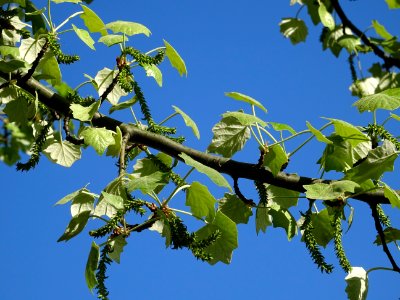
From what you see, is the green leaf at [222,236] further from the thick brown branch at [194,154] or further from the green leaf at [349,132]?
the green leaf at [349,132]

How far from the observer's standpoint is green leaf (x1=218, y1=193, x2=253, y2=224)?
194cm

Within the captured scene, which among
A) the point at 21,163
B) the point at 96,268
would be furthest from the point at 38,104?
the point at 96,268

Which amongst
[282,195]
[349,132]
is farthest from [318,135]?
[282,195]

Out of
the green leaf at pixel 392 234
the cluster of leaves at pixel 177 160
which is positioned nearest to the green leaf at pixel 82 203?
the cluster of leaves at pixel 177 160

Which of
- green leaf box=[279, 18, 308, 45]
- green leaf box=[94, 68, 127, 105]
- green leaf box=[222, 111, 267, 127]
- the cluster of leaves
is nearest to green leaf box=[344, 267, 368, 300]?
the cluster of leaves

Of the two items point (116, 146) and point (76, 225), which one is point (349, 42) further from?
point (76, 225)

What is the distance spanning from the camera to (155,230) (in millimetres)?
1949

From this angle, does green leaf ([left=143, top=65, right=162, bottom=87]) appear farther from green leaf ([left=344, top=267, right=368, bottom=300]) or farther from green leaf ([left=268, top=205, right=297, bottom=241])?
green leaf ([left=344, top=267, right=368, bottom=300])

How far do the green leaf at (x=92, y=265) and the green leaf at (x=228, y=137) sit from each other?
50cm

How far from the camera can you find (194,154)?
1.73 metres

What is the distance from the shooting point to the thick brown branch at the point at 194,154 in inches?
65.2

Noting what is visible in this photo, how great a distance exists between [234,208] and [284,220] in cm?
18

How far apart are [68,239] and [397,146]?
0.94 meters

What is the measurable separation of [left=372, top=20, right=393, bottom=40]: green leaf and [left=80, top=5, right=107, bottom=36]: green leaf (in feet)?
7.06
